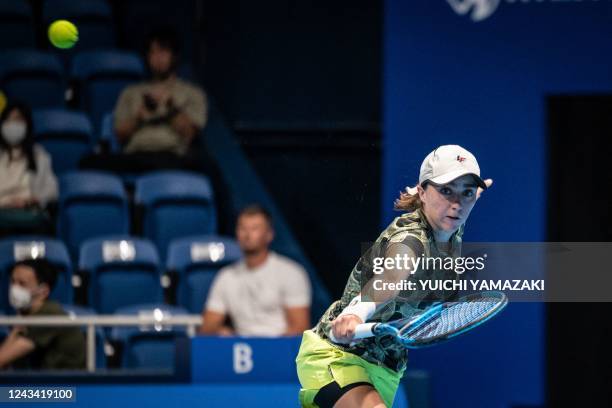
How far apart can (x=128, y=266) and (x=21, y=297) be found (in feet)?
2.05

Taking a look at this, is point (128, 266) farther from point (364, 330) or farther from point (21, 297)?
point (364, 330)

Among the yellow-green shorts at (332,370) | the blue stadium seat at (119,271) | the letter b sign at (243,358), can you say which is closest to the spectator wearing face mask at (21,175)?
the blue stadium seat at (119,271)

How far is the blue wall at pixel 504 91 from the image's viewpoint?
490 centimetres

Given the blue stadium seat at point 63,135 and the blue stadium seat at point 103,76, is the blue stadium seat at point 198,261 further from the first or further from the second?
the blue stadium seat at point 103,76

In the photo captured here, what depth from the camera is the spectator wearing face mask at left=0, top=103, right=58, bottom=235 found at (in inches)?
239

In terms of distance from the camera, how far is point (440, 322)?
354 cm

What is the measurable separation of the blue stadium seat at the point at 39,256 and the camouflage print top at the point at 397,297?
243 cm

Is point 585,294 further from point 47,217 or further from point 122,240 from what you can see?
point 47,217

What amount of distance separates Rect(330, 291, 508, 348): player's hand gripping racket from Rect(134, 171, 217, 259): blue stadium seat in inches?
106

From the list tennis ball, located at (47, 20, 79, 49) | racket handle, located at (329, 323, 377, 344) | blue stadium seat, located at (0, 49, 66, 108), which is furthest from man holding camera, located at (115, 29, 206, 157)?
racket handle, located at (329, 323, 377, 344)

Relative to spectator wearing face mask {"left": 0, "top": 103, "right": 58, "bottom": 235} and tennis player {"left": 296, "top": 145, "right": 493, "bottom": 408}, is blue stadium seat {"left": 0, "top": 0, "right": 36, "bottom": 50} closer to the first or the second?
spectator wearing face mask {"left": 0, "top": 103, "right": 58, "bottom": 235}

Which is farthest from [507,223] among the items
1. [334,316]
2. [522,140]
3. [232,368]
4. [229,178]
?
[229,178]

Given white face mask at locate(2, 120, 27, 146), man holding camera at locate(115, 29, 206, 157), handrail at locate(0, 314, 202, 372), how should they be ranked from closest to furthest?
handrail at locate(0, 314, 202, 372) < white face mask at locate(2, 120, 27, 146) < man holding camera at locate(115, 29, 206, 157)

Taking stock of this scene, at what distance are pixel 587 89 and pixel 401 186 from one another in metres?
0.81
